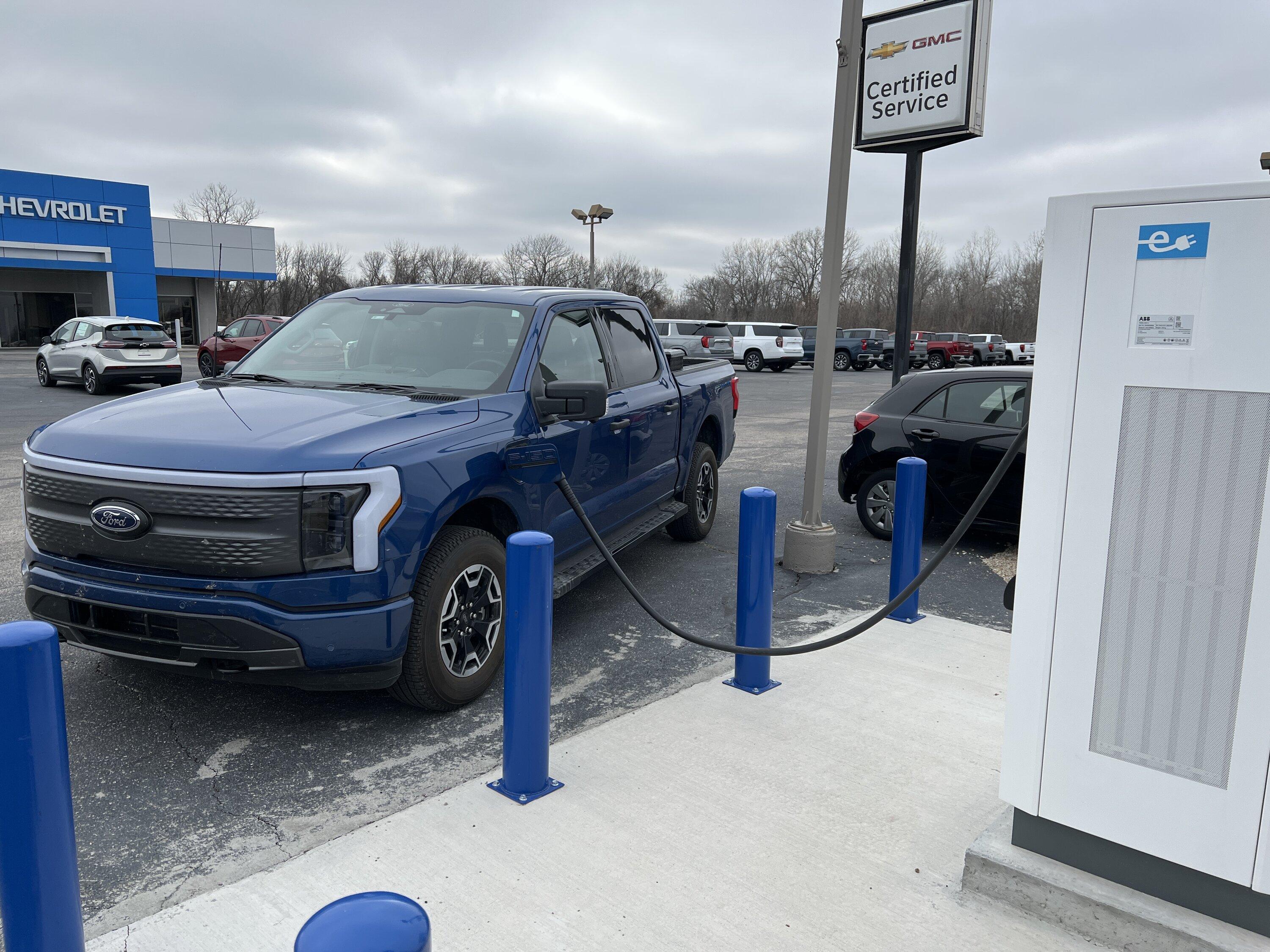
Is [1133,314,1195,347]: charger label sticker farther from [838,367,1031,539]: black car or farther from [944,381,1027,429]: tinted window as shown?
[944,381,1027,429]: tinted window

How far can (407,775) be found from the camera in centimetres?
349

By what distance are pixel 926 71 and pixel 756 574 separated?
5633mm

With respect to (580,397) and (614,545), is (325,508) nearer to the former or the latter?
(580,397)

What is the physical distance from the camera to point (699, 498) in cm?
724

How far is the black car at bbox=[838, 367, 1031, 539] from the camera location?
273 inches

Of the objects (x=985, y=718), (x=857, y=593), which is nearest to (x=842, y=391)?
(x=857, y=593)

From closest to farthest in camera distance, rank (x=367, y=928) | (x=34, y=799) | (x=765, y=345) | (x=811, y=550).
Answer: (x=367, y=928) < (x=34, y=799) < (x=811, y=550) < (x=765, y=345)

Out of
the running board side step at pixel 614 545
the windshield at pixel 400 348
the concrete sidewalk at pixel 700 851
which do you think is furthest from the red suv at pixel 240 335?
the concrete sidewalk at pixel 700 851

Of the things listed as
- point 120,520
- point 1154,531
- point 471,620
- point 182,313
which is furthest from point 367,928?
point 182,313

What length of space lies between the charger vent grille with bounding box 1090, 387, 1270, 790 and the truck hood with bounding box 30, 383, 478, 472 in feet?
8.35

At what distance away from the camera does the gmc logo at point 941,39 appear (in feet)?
25.1

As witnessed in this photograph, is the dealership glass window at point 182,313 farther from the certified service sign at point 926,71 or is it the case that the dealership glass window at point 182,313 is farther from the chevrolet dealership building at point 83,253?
the certified service sign at point 926,71

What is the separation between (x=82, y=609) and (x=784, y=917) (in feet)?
9.06

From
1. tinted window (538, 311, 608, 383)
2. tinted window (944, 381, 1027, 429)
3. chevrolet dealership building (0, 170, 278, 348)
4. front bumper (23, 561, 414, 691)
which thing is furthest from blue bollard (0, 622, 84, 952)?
chevrolet dealership building (0, 170, 278, 348)
